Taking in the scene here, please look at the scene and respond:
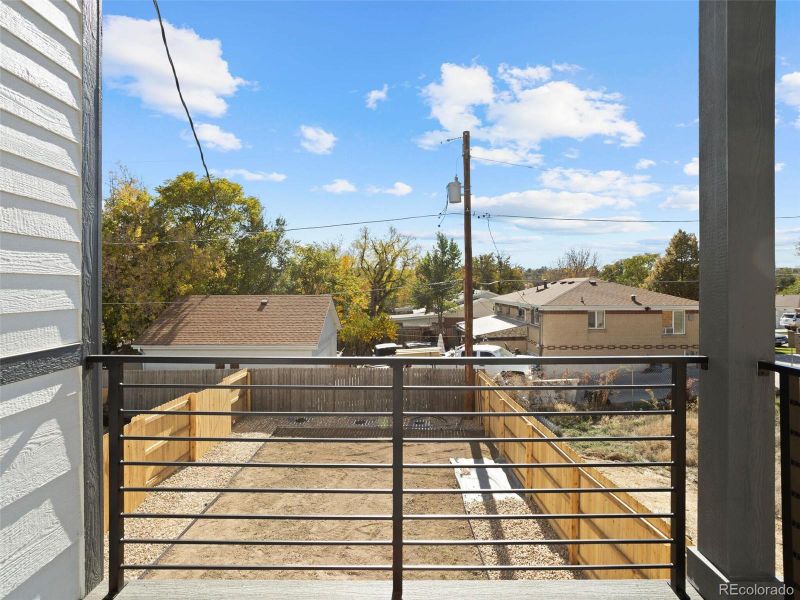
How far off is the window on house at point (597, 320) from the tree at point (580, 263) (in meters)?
12.5

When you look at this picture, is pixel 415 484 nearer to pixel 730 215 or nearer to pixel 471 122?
pixel 730 215

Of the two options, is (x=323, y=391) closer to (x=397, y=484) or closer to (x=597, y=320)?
(x=597, y=320)

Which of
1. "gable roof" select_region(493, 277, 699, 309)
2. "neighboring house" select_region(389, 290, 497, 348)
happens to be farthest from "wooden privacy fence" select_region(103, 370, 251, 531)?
"neighboring house" select_region(389, 290, 497, 348)

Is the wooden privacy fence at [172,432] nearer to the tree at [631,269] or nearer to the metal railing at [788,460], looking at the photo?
the metal railing at [788,460]

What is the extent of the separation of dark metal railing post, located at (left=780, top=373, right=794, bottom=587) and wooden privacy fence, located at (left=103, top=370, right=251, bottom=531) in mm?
4684

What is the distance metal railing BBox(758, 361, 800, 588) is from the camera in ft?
4.78

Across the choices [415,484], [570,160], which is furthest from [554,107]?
[415,484]

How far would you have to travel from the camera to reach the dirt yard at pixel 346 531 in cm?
474

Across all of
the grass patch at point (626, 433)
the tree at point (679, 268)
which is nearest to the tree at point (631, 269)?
the tree at point (679, 268)

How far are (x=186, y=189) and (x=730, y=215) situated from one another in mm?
17737

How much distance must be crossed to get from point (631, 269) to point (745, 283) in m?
28.7

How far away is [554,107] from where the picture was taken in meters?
23.6

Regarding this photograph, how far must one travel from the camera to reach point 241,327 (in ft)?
44.6

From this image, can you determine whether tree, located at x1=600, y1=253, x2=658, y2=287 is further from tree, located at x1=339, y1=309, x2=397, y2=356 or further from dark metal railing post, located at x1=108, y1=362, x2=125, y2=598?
dark metal railing post, located at x1=108, y1=362, x2=125, y2=598
